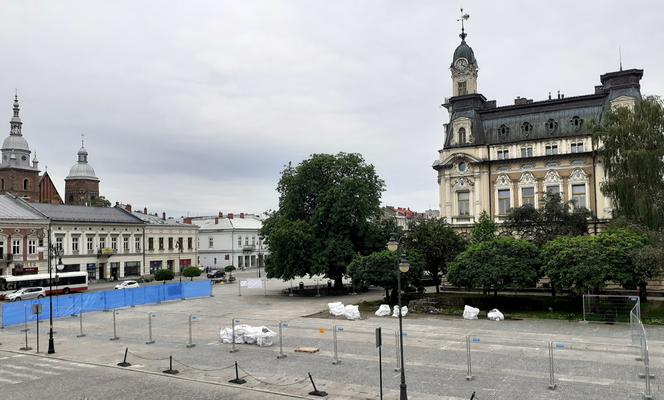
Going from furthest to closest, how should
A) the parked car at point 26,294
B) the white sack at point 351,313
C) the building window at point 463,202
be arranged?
the building window at point 463,202 < the parked car at point 26,294 < the white sack at point 351,313

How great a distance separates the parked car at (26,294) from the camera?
48906 millimetres

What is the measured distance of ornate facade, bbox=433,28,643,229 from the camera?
50.7m

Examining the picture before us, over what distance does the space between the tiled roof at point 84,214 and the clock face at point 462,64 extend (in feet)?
163

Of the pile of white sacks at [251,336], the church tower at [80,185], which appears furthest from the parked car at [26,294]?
the church tower at [80,185]

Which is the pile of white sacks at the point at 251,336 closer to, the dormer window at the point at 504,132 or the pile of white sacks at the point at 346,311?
the pile of white sacks at the point at 346,311

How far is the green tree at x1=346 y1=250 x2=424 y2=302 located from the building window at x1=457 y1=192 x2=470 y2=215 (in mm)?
15970

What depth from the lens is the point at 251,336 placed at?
26.5 metres

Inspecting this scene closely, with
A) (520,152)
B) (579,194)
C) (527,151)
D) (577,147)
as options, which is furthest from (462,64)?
(579,194)

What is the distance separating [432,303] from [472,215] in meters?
17.9

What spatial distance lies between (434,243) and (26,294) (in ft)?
124

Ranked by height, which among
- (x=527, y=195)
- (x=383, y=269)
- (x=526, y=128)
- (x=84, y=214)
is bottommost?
(x=383, y=269)

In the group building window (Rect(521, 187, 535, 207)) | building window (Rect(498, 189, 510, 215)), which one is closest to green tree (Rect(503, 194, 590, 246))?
building window (Rect(521, 187, 535, 207))

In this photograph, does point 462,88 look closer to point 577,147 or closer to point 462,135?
point 462,135

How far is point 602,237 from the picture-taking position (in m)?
34.7
